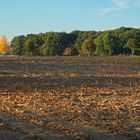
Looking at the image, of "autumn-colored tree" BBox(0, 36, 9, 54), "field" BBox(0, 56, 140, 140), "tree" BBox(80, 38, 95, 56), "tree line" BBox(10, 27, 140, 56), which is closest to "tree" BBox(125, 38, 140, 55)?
"tree line" BBox(10, 27, 140, 56)

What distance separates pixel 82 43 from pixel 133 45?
20902 mm

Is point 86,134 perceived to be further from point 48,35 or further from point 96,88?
point 48,35

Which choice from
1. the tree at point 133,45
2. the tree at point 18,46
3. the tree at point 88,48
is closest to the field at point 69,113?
the tree at point 133,45

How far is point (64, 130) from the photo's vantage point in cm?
1099

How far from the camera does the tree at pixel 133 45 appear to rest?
113812 millimetres

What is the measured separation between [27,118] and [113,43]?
10476 centimetres

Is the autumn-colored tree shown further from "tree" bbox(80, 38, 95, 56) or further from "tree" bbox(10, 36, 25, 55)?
"tree" bbox(80, 38, 95, 56)

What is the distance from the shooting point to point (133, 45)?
113875mm

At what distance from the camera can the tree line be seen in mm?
116375

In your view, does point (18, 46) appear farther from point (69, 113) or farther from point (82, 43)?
point (69, 113)

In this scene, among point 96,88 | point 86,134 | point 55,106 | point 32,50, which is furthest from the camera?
point 32,50

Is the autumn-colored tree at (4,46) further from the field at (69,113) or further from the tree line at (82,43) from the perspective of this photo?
the field at (69,113)

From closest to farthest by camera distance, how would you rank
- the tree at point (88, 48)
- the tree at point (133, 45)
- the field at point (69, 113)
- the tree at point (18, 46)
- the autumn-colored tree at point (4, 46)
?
the field at point (69, 113)
the tree at point (133, 45)
the tree at point (88, 48)
the tree at point (18, 46)
the autumn-colored tree at point (4, 46)

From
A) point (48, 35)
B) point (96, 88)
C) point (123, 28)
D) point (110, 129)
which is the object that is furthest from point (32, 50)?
point (110, 129)
